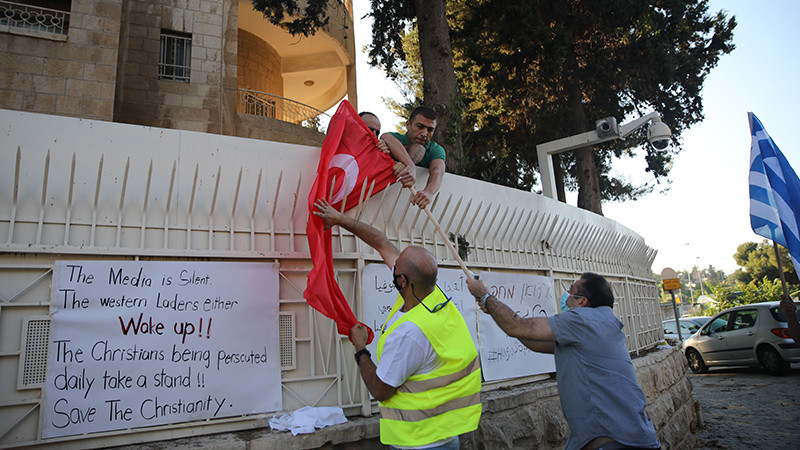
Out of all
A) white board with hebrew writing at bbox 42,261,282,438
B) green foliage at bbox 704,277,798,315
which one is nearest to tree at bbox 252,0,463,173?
white board with hebrew writing at bbox 42,261,282,438

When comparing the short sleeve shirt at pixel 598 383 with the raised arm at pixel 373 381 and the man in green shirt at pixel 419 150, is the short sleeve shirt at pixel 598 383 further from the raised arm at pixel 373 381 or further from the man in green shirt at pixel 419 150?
the man in green shirt at pixel 419 150

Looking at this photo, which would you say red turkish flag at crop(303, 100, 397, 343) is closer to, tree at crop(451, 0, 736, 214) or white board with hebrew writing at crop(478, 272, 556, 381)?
white board with hebrew writing at crop(478, 272, 556, 381)

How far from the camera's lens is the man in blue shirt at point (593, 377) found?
9.86ft

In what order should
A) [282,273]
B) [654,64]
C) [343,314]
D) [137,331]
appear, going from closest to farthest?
[137,331]
[343,314]
[282,273]
[654,64]

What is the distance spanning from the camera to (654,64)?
1331 cm

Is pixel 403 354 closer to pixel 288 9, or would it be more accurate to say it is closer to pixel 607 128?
pixel 607 128

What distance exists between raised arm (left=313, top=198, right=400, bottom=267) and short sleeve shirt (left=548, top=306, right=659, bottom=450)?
1375 mm

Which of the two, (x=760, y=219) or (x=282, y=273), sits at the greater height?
(x=760, y=219)

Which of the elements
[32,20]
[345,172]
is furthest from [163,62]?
[345,172]

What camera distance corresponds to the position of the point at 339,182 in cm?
441

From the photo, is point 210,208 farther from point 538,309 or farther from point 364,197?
point 538,309

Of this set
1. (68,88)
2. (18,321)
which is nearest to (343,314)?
(18,321)

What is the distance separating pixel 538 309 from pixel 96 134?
520cm

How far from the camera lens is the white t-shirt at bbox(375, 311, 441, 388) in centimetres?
254
